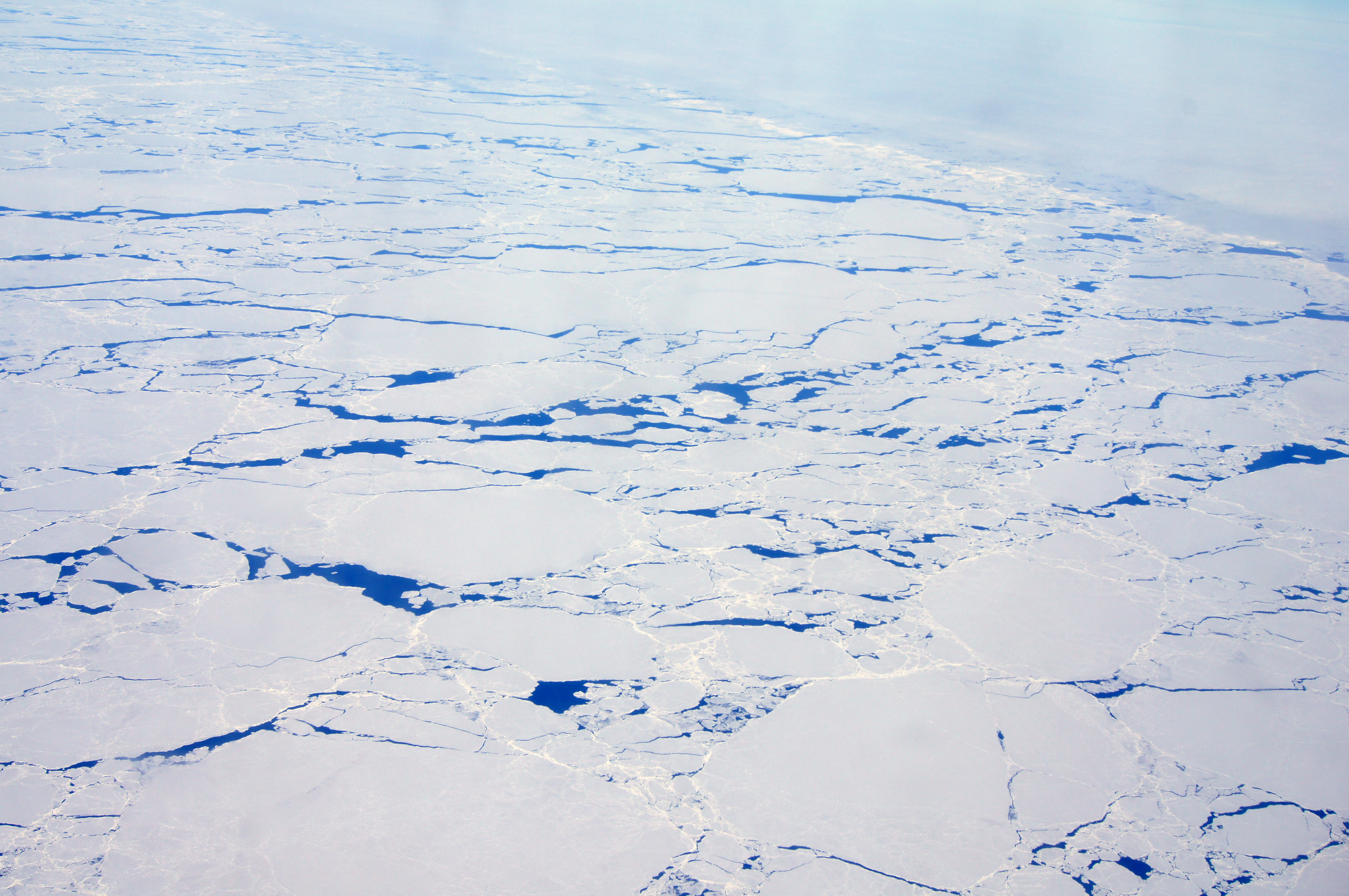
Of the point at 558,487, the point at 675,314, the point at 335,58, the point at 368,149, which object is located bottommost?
the point at 558,487

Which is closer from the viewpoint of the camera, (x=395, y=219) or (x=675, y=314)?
(x=675, y=314)

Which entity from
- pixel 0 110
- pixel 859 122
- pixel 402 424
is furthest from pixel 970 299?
pixel 0 110

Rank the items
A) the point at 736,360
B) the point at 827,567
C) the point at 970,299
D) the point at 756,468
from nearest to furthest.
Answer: the point at 827,567
the point at 756,468
the point at 736,360
the point at 970,299

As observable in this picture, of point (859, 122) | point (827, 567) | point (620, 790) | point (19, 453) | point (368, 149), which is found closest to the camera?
point (620, 790)

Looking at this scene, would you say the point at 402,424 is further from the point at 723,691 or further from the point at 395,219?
the point at 395,219

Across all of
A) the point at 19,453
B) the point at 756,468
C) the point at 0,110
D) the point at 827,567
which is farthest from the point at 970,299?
the point at 0,110

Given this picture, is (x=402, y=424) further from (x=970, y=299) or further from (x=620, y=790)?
(x=970, y=299)

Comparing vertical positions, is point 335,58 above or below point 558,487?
above
